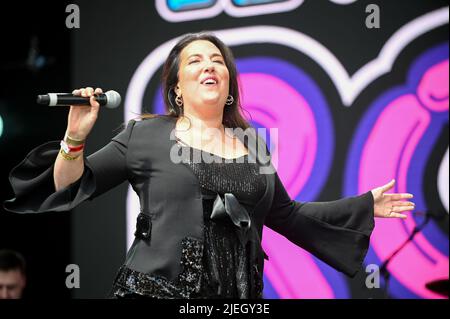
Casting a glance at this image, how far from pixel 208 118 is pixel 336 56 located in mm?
1890

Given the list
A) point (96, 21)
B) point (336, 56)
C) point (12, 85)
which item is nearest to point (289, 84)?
point (336, 56)

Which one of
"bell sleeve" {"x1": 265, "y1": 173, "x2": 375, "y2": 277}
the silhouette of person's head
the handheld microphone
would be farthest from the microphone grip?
the silhouette of person's head

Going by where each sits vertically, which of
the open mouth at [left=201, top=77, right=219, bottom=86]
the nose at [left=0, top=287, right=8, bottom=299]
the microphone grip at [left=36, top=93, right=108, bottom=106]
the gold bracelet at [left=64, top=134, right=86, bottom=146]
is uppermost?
the open mouth at [left=201, top=77, right=219, bottom=86]

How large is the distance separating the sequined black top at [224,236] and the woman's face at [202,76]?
19 centimetres

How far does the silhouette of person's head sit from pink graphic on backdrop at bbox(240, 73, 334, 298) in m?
1.33

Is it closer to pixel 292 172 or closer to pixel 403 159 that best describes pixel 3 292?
pixel 292 172

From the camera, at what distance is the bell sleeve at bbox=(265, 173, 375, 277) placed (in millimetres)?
2504

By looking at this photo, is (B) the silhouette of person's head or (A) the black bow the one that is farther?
(B) the silhouette of person's head

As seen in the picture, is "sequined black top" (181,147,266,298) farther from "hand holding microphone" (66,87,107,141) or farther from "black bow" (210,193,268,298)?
"hand holding microphone" (66,87,107,141)

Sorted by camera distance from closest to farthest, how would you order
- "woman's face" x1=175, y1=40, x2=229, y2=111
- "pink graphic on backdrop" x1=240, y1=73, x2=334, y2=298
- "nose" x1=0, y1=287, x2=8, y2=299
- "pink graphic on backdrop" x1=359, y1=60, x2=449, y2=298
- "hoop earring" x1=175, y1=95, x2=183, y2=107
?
"woman's face" x1=175, y1=40, x2=229, y2=111, "hoop earring" x1=175, y1=95, x2=183, y2=107, "nose" x1=0, y1=287, x2=8, y2=299, "pink graphic on backdrop" x1=359, y1=60, x2=449, y2=298, "pink graphic on backdrop" x1=240, y1=73, x2=334, y2=298

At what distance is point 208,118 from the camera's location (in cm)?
238

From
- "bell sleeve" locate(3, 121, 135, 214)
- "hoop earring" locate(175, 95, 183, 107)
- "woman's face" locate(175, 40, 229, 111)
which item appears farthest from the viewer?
"hoop earring" locate(175, 95, 183, 107)
